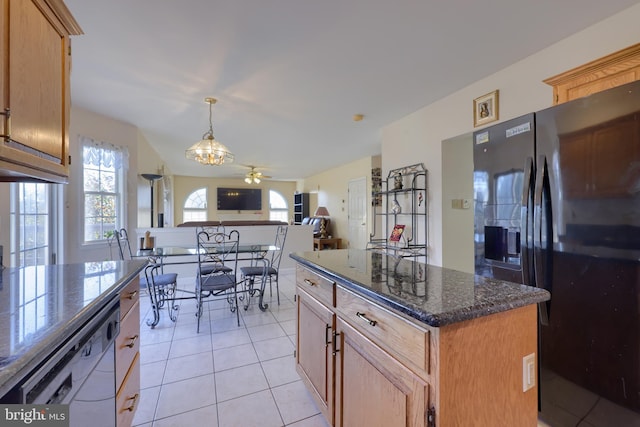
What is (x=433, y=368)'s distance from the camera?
30.9 inches

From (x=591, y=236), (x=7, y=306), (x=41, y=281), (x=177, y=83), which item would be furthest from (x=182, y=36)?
(x=591, y=236)

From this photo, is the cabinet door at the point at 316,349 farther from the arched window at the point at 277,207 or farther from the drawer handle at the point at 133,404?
the arched window at the point at 277,207

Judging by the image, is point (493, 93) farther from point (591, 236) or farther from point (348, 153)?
point (348, 153)

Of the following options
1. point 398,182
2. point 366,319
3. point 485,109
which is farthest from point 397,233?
point 366,319

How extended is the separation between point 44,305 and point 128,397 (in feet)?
2.36

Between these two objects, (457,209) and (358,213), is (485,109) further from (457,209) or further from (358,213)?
(358,213)

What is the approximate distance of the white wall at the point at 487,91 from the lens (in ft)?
6.06

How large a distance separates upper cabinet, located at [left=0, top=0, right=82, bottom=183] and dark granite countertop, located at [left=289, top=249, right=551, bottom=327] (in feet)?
4.16

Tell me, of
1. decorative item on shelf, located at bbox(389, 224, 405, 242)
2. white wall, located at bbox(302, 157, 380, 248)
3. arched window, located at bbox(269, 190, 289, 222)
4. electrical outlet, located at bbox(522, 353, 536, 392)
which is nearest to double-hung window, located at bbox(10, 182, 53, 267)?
electrical outlet, located at bbox(522, 353, 536, 392)

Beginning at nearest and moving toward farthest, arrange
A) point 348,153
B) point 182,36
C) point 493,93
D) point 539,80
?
point 182,36
point 539,80
point 493,93
point 348,153

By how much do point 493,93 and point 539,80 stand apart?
37 centimetres

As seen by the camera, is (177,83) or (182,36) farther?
(177,83)

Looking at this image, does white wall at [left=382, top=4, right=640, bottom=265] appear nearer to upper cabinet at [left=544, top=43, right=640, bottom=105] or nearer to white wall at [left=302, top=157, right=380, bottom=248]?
upper cabinet at [left=544, top=43, right=640, bottom=105]

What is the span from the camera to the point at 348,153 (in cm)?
591
